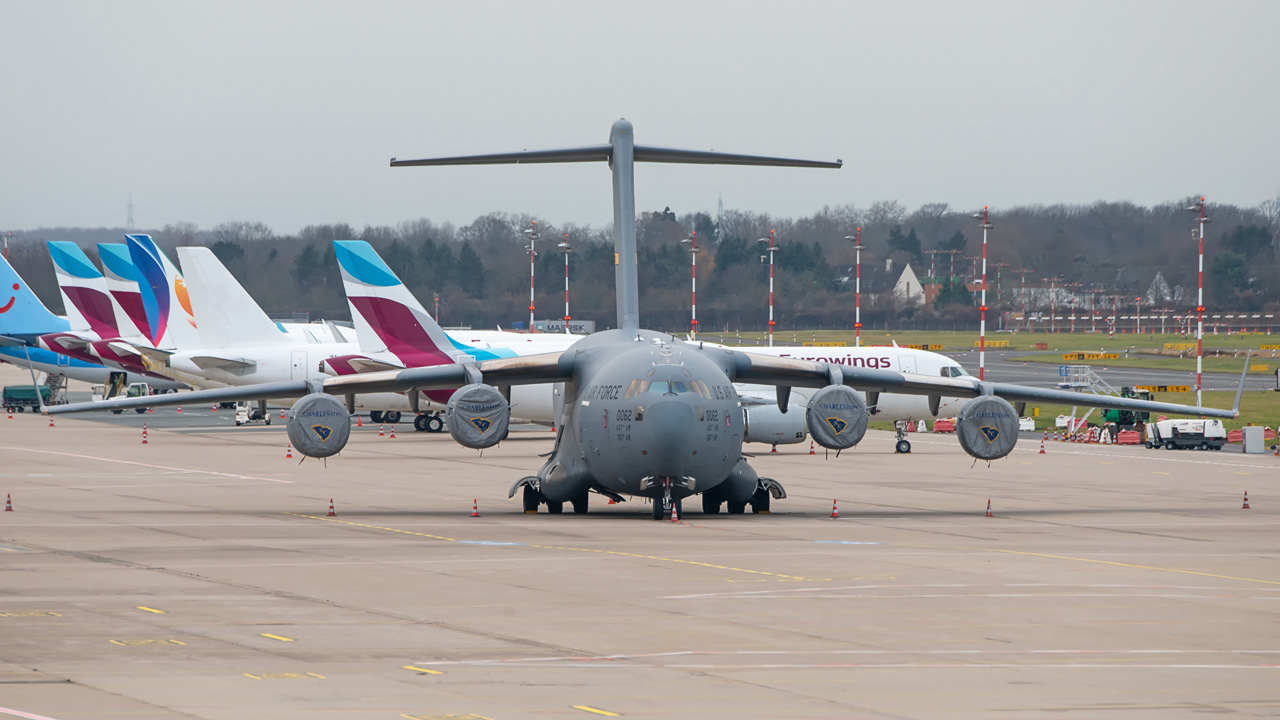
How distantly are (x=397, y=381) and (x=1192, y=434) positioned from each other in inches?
1287

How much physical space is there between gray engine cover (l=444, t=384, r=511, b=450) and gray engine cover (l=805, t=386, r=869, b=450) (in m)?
5.44

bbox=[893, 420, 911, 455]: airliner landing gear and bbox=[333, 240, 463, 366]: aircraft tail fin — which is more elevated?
bbox=[333, 240, 463, 366]: aircraft tail fin

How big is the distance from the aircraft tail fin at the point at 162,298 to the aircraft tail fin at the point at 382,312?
437 inches

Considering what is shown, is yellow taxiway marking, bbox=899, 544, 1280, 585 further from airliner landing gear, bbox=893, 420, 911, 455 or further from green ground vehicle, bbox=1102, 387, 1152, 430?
green ground vehicle, bbox=1102, 387, 1152, 430

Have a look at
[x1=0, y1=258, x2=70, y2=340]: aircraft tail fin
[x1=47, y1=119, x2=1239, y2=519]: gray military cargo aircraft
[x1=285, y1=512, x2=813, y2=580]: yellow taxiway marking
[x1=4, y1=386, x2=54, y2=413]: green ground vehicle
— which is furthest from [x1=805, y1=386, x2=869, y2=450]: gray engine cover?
[x1=4, y1=386, x2=54, y2=413]: green ground vehicle

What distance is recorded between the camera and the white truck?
49.8 meters

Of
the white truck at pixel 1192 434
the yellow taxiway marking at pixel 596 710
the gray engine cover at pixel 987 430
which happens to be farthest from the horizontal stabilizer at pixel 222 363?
the yellow taxiway marking at pixel 596 710

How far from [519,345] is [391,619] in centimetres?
4370

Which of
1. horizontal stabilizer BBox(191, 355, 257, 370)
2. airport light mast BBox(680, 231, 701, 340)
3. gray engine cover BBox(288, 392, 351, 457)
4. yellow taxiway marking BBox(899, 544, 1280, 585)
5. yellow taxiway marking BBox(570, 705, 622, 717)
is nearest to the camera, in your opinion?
yellow taxiway marking BBox(570, 705, 622, 717)

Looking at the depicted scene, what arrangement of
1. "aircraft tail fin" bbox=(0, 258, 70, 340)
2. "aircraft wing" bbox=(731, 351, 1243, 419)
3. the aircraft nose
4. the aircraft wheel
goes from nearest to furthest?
1. the aircraft nose
2. "aircraft wing" bbox=(731, 351, 1243, 419)
3. the aircraft wheel
4. "aircraft tail fin" bbox=(0, 258, 70, 340)

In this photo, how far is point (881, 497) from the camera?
109 ft

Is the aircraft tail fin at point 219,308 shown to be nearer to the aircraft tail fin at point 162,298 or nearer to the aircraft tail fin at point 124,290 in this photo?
the aircraft tail fin at point 162,298

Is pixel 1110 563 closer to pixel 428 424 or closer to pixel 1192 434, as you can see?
pixel 1192 434

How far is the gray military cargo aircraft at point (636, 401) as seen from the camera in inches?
995
